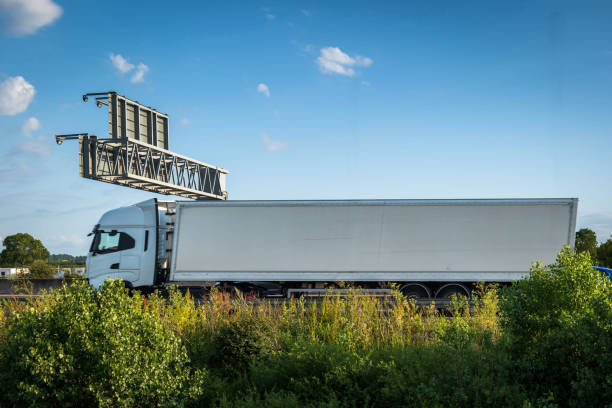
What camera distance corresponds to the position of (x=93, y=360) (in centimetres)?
551

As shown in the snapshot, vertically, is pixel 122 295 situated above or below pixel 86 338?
above

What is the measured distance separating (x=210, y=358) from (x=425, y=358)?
345 cm

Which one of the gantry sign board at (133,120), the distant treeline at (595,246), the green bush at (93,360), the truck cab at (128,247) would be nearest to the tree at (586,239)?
the distant treeline at (595,246)

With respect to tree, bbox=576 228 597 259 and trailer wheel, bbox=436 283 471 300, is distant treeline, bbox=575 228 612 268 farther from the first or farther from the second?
trailer wheel, bbox=436 283 471 300

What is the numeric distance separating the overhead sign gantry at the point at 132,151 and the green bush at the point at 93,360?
15.7m

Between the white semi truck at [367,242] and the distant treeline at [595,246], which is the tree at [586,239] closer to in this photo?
the distant treeline at [595,246]

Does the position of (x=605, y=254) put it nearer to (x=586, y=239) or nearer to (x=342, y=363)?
(x=586, y=239)

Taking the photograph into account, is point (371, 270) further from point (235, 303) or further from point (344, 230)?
point (235, 303)

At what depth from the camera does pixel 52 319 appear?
597 cm

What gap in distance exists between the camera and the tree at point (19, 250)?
71688 mm

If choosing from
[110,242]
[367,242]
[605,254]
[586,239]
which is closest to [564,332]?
[367,242]

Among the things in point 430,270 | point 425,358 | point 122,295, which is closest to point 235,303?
point 122,295

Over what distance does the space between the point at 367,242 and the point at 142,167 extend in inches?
560

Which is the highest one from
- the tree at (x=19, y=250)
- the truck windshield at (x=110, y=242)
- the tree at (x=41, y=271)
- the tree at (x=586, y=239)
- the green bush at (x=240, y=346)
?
the tree at (x=586, y=239)
